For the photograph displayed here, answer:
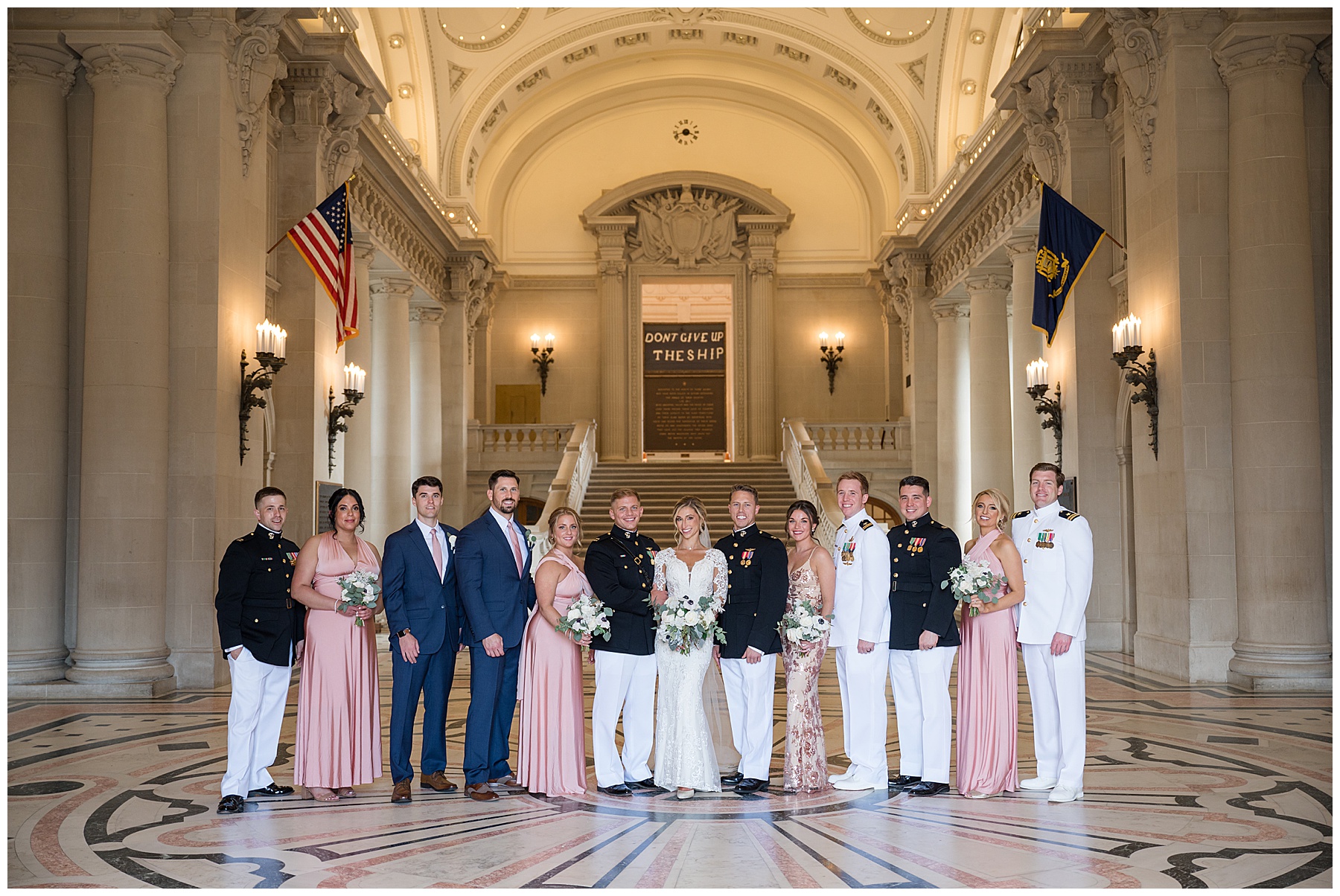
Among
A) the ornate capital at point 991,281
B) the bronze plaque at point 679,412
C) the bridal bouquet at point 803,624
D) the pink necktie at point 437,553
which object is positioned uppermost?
the ornate capital at point 991,281

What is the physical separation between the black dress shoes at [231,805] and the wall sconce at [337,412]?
829cm

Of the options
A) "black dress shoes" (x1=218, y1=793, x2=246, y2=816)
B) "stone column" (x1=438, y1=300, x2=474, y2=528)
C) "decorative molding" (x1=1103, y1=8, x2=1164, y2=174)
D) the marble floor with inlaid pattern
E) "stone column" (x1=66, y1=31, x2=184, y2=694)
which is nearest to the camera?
the marble floor with inlaid pattern

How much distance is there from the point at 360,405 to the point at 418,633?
33.2 feet

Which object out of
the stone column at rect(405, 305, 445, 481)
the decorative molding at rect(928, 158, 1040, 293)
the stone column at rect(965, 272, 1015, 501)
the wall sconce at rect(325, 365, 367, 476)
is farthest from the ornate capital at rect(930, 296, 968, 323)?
the wall sconce at rect(325, 365, 367, 476)

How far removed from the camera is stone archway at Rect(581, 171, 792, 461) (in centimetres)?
2500

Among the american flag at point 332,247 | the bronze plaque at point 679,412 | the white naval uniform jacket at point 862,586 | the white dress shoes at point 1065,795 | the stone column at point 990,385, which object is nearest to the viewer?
the white dress shoes at point 1065,795

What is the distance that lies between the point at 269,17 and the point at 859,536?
820 centimetres

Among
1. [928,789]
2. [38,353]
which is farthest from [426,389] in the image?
[928,789]

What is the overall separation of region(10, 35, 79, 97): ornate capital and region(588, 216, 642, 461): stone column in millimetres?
15092

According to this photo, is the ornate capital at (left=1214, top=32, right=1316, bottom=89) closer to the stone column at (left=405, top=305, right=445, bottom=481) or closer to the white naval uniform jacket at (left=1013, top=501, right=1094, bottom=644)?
the white naval uniform jacket at (left=1013, top=501, right=1094, bottom=644)

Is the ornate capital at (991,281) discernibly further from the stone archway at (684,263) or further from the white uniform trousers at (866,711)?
the white uniform trousers at (866,711)

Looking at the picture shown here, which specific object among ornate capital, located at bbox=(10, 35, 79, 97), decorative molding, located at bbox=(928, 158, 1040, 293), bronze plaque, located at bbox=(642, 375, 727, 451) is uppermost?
decorative molding, located at bbox=(928, 158, 1040, 293)

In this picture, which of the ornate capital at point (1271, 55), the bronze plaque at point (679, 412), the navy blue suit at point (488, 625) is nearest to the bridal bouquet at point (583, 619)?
the navy blue suit at point (488, 625)

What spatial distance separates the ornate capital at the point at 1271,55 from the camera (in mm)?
10648
